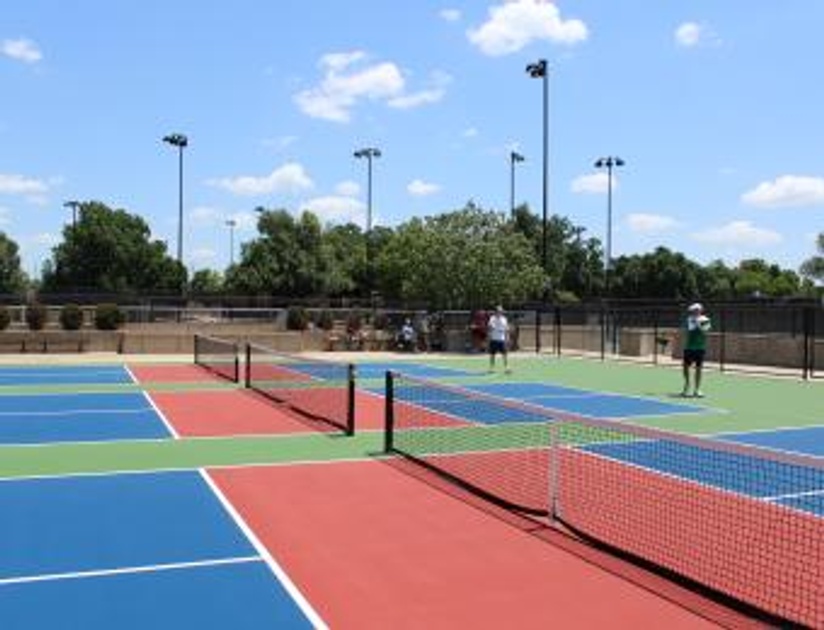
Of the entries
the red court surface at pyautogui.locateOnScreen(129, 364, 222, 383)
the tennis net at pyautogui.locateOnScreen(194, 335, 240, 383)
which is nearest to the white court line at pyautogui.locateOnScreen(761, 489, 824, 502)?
the tennis net at pyautogui.locateOnScreen(194, 335, 240, 383)

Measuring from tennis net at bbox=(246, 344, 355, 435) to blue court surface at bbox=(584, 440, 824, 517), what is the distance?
3885 millimetres

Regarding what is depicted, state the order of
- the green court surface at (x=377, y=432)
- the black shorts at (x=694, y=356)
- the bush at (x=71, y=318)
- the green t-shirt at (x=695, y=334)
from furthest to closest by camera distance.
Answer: the bush at (x=71, y=318)
the green t-shirt at (x=695, y=334)
the black shorts at (x=694, y=356)
the green court surface at (x=377, y=432)

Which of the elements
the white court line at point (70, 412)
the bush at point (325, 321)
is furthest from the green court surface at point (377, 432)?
the bush at point (325, 321)

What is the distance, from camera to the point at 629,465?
39.5 feet

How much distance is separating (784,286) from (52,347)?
8643 centimetres

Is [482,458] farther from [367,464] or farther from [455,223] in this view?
[455,223]

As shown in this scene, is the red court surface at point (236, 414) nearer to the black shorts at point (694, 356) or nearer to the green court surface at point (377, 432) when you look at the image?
the green court surface at point (377, 432)

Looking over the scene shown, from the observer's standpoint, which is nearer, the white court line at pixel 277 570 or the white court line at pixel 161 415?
the white court line at pixel 277 570

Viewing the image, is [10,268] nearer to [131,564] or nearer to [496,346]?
[496,346]

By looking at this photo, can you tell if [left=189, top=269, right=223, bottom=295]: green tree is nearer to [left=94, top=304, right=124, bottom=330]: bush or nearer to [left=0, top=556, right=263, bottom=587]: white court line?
[left=94, top=304, right=124, bottom=330]: bush

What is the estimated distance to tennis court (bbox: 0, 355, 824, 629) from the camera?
674 centimetres

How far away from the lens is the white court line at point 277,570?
6449mm

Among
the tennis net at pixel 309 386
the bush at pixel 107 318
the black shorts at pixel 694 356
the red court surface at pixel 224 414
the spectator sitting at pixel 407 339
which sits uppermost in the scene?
the bush at pixel 107 318

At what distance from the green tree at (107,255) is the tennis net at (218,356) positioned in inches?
2022
